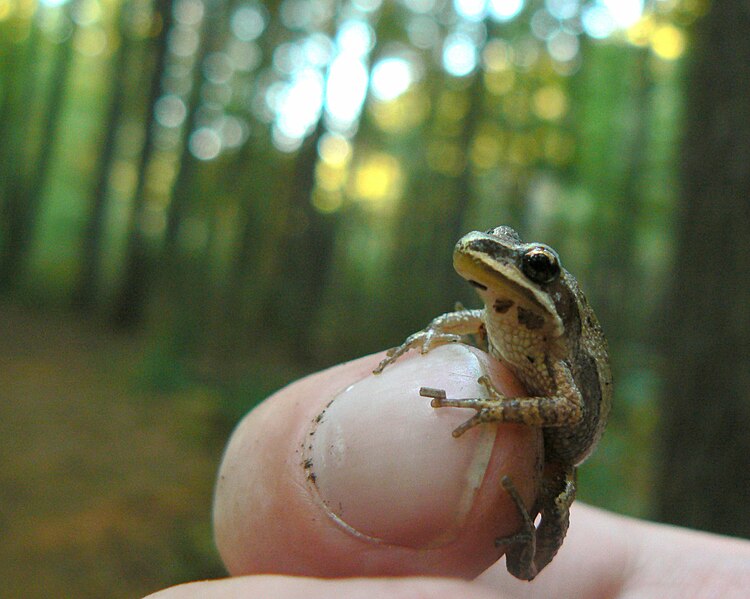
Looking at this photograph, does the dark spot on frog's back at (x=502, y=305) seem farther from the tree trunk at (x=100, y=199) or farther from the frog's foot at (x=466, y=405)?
the tree trunk at (x=100, y=199)

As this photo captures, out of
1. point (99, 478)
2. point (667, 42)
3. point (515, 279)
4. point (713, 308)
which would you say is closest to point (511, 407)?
point (515, 279)

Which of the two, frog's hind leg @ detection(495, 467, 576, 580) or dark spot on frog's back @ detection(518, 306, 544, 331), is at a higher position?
dark spot on frog's back @ detection(518, 306, 544, 331)

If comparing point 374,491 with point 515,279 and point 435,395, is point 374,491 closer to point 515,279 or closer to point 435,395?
point 435,395

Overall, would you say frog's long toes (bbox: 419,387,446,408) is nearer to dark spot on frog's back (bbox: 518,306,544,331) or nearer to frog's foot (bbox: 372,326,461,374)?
frog's foot (bbox: 372,326,461,374)

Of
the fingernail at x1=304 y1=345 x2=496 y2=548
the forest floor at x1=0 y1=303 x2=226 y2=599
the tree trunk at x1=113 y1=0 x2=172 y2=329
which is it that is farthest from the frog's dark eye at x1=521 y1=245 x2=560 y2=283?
the tree trunk at x1=113 y1=0 x2=172 y2=329

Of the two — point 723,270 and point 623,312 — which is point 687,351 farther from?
point 623,312

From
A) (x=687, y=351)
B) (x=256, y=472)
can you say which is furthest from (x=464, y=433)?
(x=687, y=351)

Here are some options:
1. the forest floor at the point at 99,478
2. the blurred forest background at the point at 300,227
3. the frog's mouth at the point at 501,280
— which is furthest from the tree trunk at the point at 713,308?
the forest floor at the point at 99,478

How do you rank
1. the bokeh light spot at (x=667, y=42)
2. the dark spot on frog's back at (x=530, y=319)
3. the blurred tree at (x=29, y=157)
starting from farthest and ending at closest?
1. the blurred tree at (x=29, y=157)
2. the bokeh light spot at (x=667, y=42)
3. the dark spot on frog's back at (x=530, y=319)
